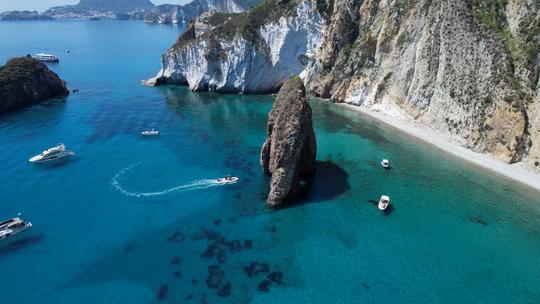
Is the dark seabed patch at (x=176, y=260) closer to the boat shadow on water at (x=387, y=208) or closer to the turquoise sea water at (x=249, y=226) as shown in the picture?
the turquoise sea water at (x=249, y=226)

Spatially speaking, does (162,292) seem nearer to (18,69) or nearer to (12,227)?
(12,227)

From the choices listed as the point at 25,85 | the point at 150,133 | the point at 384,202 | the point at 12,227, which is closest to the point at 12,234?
the point at 12,227

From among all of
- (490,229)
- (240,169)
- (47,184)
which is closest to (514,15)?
(490,229)


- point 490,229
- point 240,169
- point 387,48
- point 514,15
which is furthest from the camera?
point 387,48

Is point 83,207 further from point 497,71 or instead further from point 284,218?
point 497,71

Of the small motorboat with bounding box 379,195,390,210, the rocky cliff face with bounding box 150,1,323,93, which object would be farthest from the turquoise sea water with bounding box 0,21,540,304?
the rocky cliff face with bounding box 150,1,323,93

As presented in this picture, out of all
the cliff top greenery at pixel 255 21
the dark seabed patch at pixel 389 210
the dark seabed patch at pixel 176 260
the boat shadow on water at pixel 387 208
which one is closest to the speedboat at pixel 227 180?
the dark seabed patch at pixel 176 260
